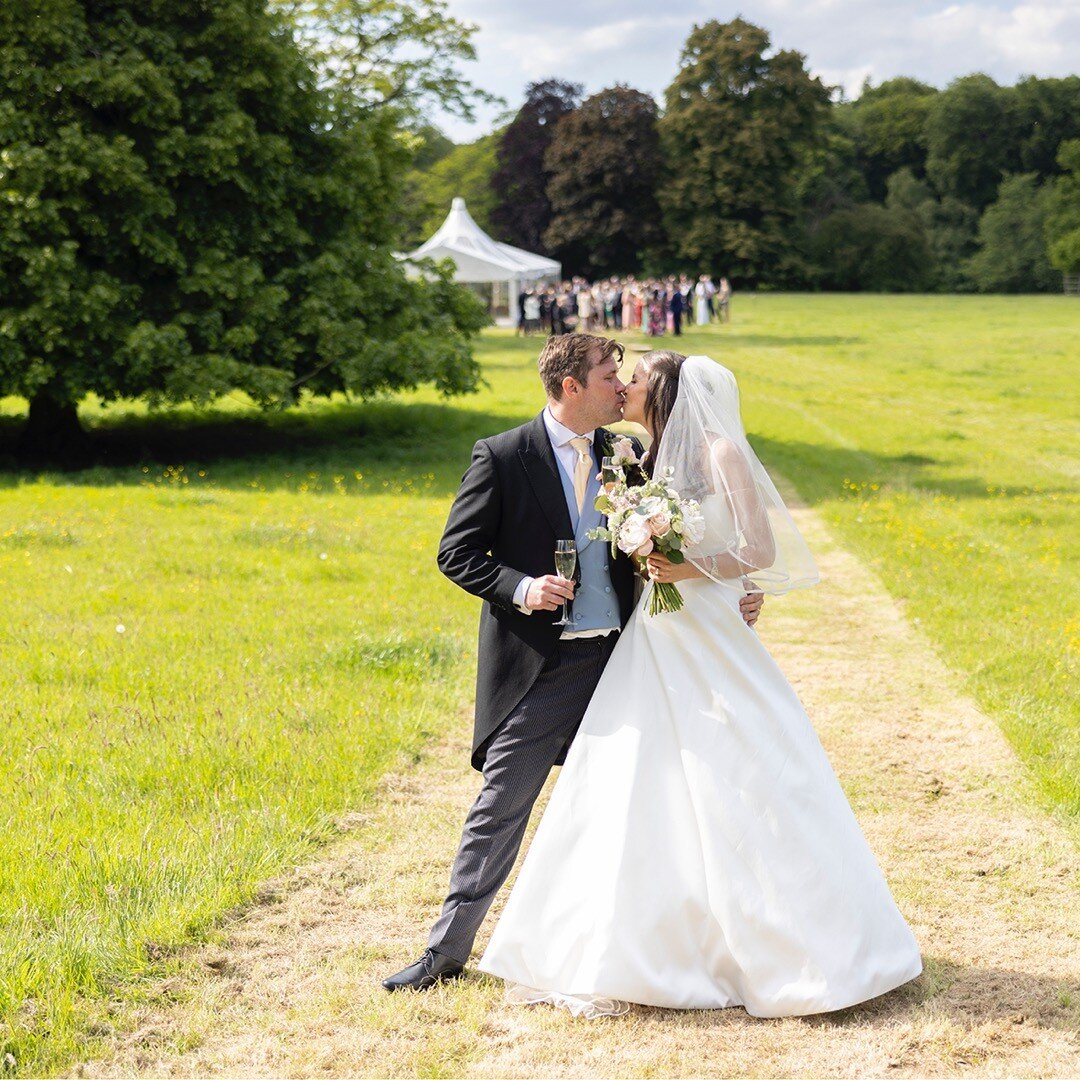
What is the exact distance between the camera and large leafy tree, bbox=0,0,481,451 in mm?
16922

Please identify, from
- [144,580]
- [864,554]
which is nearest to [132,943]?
[144,580]

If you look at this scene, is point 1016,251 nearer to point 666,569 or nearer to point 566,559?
point 666,569

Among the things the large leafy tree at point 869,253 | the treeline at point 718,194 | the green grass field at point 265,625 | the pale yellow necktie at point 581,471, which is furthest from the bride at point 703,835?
the large leafy tree at point 869,253

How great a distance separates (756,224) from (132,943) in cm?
7383

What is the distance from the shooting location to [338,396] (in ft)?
90.2

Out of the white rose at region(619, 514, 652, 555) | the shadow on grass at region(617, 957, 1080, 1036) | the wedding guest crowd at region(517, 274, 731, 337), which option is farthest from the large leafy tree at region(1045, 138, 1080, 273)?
the white rose at region(619, 514, 652, 555)

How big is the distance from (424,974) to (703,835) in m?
1.13

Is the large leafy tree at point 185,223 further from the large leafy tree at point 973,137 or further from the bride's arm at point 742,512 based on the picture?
the large leafy tree at point 973,137

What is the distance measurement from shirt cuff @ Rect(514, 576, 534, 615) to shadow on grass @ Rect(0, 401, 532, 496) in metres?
12.3

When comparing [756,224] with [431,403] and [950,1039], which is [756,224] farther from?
[950,1039]

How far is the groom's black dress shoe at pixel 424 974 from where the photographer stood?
4695 mm

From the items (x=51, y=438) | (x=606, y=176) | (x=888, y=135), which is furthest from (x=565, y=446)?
Answer: (x=888, y=135)

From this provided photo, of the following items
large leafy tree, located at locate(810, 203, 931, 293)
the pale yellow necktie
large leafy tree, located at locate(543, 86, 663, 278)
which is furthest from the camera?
large leafy tree, located at locate(810, 203, 931, 293)

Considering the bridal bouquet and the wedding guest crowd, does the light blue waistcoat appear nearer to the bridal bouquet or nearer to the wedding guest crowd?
the bridal bouquet
